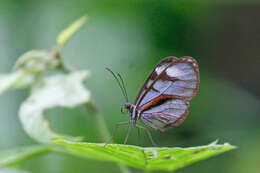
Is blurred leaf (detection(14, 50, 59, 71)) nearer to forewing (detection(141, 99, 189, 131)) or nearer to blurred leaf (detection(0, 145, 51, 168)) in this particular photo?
A: blurred leaf (detection(0, 145, 51, 168))

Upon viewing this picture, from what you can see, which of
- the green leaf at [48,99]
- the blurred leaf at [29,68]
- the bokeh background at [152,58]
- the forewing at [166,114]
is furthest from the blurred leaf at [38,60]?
the bokeh background at [152,58]

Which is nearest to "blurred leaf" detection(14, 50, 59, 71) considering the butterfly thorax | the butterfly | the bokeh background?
the butterfly

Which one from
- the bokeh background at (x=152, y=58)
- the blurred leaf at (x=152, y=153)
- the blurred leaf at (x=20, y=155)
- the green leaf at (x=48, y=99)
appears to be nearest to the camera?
the blurred leaf at (x=152, y=153)

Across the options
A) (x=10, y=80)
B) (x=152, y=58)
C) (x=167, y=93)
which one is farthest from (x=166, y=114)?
(x=152, y=58)

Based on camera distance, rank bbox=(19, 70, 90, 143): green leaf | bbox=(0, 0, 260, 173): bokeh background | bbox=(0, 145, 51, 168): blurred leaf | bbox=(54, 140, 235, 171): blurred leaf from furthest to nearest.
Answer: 1. bbox=(0, 0, 260, 173): bokeh background
2. bbox=(0, 145, 51, 168): blurred leaf
3. bbox=(19, 70, 90, 143): green leaf
4. bbox=(54, 140, 235, 171): blurred leaf

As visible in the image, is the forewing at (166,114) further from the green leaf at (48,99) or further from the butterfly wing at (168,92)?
the green leaf at (48,99)

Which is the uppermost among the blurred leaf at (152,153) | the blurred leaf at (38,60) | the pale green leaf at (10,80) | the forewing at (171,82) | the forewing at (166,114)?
the blurred leaf at (38,60)
